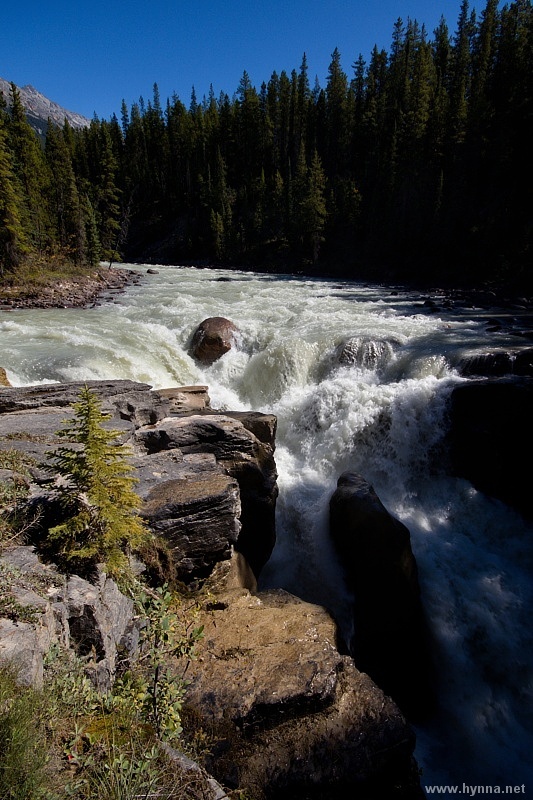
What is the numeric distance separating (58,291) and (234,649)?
2701 cm

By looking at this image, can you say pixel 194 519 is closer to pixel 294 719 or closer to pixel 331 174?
pixel 294 719

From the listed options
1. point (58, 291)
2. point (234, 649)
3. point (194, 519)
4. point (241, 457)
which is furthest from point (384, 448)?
point (58, 291)

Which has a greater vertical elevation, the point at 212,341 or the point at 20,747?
the point at 20,747

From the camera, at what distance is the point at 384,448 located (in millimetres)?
11383

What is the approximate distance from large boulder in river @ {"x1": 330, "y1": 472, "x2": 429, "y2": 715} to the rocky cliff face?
2.00 m

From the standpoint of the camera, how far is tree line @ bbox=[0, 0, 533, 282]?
36375 mm

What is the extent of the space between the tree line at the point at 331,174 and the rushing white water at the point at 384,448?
16820 mm

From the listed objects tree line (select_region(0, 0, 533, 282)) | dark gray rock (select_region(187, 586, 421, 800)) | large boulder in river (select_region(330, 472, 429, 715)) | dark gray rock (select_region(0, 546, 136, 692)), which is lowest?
large boulder in river (select_region(330, 472, 429, 715))

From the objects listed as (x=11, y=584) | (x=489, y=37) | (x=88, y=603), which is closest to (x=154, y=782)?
(x=88, y=603)

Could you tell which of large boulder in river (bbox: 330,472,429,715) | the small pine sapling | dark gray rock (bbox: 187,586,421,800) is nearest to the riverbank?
large boulder in river (bbox: 330,472,429,715)

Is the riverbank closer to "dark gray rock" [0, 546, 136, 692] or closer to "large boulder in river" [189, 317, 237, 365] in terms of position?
"large boulder in river" [189, 317, 237, 365]

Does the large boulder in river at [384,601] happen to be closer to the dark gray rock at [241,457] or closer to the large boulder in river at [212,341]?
the dark gray rock at [241,457]

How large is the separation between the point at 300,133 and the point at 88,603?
304 ft

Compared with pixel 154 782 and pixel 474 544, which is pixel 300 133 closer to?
pixel 474 544
